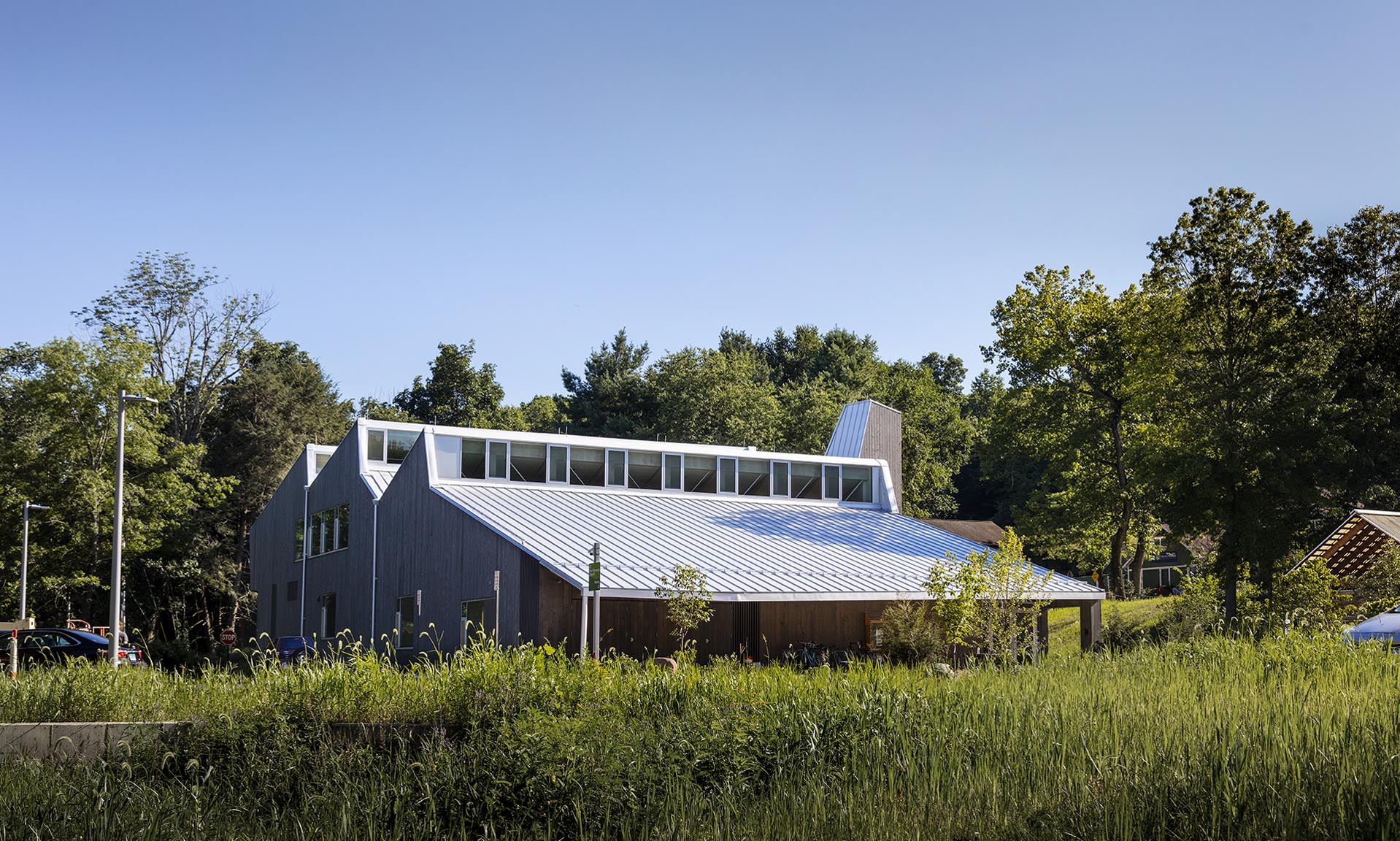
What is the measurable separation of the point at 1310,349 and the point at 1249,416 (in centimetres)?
295

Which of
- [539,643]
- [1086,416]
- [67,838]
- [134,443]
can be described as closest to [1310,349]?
[1086,416]

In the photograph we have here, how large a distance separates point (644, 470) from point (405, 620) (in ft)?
27.2

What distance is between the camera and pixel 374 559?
32469 mm

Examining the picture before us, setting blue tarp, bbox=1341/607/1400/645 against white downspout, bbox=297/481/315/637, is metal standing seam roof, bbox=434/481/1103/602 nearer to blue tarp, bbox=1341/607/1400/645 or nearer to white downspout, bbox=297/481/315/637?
blue tarp, bbox=1341/607/1400/645

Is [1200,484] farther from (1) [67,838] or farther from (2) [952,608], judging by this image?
(1) [67,838]

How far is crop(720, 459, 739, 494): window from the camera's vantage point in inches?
1453

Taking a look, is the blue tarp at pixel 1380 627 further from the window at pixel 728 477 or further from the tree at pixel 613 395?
the tree at pixel 613 395

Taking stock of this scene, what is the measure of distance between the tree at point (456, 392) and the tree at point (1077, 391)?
103ft

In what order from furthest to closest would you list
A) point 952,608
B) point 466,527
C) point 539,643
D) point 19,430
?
point 19,430 → point 466,527 → point 539,643 → point 952,608

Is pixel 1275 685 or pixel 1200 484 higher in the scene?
pixel 1200 484

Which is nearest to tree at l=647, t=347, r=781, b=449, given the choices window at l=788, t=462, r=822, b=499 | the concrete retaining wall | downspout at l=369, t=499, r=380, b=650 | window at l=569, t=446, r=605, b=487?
window at l=788, t=462, r=822, b=499

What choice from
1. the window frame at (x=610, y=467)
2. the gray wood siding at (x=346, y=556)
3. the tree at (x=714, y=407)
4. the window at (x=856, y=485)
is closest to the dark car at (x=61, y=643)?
the gray wood siding at (x=346, y=556)

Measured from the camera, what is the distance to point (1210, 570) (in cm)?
3534

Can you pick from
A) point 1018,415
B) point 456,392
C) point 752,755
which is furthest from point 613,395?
point 752,755
